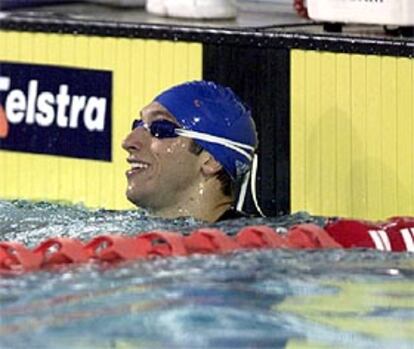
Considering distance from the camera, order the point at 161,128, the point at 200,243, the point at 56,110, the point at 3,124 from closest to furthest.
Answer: the point at 200,243 → the point at 161,128 → the point at 56,110 → the point at 3,124

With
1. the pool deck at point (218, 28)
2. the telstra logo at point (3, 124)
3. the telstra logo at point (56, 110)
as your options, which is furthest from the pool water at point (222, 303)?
the telstra logo at point (3, 124)

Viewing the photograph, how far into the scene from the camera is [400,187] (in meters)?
4.75

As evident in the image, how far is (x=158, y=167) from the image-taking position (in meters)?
4.52

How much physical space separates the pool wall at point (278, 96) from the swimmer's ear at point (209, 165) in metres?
0.43

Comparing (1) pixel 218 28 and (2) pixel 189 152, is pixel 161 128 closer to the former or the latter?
(2) pixel 189 152

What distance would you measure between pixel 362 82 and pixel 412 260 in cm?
93

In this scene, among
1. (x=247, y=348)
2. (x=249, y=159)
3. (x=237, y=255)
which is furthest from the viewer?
(x=249, y=159)

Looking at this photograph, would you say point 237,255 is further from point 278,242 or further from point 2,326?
point 2,326

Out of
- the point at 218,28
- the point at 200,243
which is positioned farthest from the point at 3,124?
the point at 200,243

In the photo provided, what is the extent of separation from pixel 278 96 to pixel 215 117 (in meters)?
0.45

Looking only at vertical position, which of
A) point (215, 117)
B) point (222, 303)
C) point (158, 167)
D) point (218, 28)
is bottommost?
point (222, 303)

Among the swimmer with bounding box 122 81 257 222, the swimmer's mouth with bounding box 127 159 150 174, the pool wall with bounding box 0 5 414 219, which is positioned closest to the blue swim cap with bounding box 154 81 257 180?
the swimmer with bounding box 122 81 257 222

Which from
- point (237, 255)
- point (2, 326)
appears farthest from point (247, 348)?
point (237, 255)

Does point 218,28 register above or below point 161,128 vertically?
above
